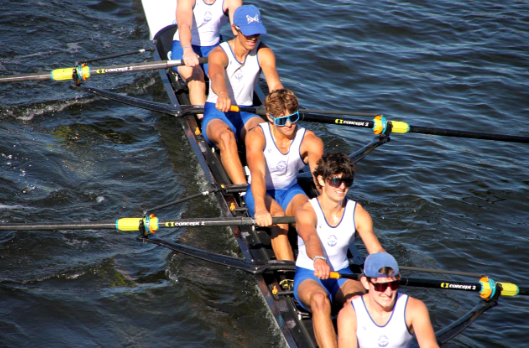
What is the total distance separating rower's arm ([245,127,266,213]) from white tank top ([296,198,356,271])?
72 cm

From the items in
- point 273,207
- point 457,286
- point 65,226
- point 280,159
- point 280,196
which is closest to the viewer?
point 457,286

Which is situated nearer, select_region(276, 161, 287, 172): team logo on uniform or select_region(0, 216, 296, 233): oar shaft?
select_region(0, 216, 296, 233): oar shaft

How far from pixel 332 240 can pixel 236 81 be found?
274 cm

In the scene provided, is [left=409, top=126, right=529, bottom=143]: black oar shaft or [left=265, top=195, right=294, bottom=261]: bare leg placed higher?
[left=409, top=126, right=529, bottom=143]: black oar shaft

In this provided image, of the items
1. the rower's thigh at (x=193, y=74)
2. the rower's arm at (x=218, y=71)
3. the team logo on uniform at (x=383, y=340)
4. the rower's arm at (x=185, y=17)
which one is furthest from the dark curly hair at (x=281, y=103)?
the rower's arm at (x=185, y=17)

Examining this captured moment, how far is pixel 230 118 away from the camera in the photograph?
704 cm

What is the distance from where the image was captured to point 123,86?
968 cm

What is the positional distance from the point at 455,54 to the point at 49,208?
8326 millimetres

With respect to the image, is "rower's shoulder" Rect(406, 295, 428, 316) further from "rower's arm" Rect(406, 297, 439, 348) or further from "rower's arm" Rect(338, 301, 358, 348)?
"rower's arm" Rect(338, 301, 358, 348)

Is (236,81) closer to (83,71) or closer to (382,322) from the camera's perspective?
(83,71)

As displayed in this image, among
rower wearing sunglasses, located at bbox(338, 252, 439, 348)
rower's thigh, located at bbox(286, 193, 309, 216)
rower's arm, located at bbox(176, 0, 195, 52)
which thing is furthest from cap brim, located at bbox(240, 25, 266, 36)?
rower wearing sunglasses, located at bbox(338, 252, 439, 348)

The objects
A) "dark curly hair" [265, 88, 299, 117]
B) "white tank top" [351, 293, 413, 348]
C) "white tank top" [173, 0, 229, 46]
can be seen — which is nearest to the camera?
"white tank top" [351, 293, 413, 348]

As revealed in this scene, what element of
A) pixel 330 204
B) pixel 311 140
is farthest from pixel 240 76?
pixel 330 204

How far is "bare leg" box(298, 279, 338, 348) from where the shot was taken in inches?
177
